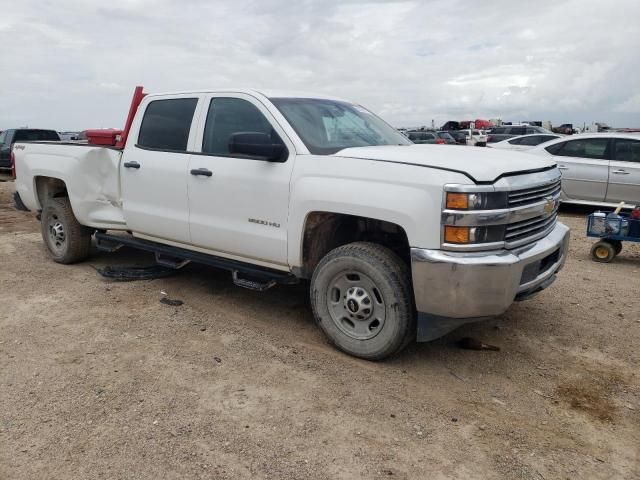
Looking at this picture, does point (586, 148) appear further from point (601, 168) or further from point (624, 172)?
point (624, 172)

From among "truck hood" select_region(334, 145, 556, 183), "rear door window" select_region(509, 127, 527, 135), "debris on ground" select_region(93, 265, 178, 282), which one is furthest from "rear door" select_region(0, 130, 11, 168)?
"rear door window" select_region(509, 127, 527, 135)

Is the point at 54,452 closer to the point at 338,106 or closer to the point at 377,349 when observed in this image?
the point at 377,349

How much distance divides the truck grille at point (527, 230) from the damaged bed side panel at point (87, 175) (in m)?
Result: 3.87

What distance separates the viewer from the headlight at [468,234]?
3.37 m

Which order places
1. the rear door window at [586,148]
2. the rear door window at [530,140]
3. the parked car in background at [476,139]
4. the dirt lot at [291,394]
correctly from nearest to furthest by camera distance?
the dirt lot at [291,394] < the rear door window at [586,148] < the rear door window at [530,140] < the parked car in background at [476,139]

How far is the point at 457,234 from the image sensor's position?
3.38 m

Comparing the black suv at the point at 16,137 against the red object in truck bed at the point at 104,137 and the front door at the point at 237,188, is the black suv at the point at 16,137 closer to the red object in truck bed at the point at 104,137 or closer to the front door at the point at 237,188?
the red object in truck bed at the point at 104,137

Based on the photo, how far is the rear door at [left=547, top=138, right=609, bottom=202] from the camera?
970 centimetres

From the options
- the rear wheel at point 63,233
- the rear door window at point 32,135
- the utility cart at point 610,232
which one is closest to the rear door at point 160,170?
the rear wheel at point 63,233

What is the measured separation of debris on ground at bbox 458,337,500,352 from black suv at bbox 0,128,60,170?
16.4 meters

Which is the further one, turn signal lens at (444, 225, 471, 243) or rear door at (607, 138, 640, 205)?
rear door at (607, 138, 640, 205)

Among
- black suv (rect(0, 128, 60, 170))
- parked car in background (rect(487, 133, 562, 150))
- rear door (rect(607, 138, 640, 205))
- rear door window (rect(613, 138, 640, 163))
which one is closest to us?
rear door (rect(607, 138, 640, 205))

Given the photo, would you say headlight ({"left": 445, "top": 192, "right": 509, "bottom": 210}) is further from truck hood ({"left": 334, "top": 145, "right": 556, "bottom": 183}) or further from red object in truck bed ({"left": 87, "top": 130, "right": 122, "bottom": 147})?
red object in truck bed ({"left": 87, "top": 130, "right": 122, "bottom": 147})

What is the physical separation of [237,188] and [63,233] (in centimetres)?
313
